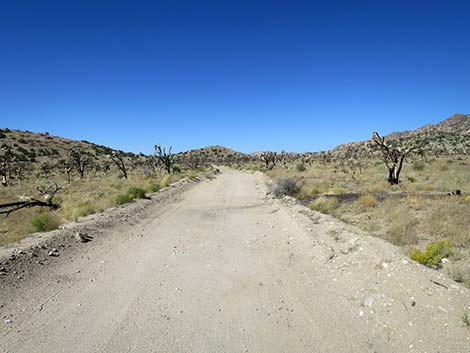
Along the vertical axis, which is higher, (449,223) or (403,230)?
(449,223)

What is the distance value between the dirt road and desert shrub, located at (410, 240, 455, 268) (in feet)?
1.08

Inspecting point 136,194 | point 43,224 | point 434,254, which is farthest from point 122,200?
point 434,254

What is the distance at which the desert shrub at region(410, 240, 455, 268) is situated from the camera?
21.3 feet

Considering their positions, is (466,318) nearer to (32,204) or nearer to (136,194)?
(32,204)

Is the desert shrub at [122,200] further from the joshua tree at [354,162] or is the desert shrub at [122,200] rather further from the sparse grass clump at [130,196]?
the joshua tree at [354,162]

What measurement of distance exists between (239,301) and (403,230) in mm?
5855

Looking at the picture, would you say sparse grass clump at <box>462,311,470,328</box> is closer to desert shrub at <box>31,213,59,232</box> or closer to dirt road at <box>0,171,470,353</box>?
dirt road at <box>0,171,470,353</box>

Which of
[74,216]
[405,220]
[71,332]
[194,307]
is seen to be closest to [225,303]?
[194,307]

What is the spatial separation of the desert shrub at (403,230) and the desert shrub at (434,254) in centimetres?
102

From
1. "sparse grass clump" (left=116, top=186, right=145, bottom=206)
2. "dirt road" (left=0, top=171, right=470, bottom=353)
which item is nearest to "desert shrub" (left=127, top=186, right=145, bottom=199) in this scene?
"sparse grass clump" (left=116, top=186, right=145, bottom=206)

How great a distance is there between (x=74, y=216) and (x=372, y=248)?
11260 millimetres

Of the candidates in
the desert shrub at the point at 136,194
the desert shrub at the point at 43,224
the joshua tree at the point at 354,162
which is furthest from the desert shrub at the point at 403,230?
the joshua tree at the point at 354,162

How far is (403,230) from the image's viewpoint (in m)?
8.88

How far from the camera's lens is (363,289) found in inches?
232
